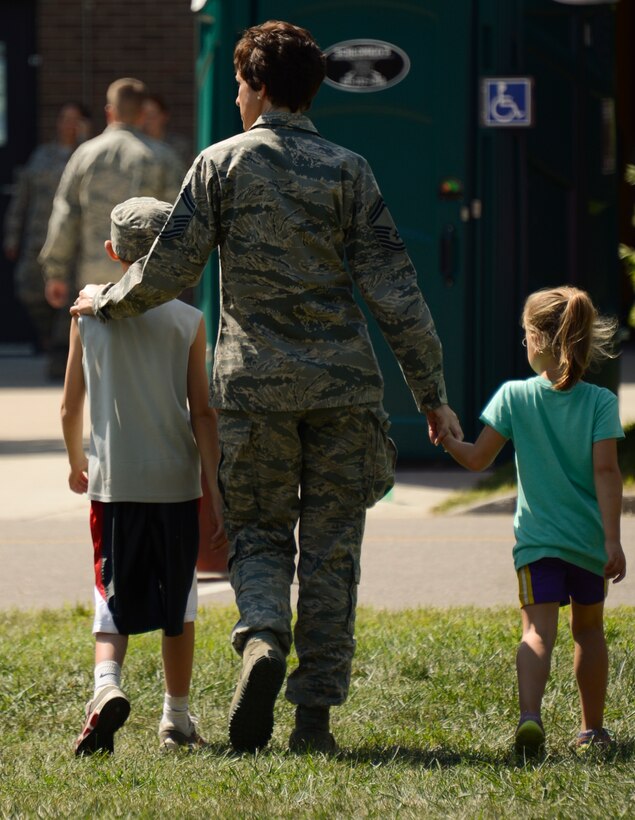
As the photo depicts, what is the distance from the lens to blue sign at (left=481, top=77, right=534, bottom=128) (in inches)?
374

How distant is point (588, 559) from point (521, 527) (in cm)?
19

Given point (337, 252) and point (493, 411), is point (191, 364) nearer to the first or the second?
point (337, 252)

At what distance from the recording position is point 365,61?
376 inches

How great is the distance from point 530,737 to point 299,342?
1.15 m

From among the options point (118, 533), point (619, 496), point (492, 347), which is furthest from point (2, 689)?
point (492, 347)

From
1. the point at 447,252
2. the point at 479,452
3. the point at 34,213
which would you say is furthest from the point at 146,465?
the point at 34,213

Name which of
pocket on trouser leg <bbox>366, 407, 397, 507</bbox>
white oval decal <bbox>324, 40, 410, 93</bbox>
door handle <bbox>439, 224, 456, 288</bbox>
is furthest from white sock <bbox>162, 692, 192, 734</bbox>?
white oval decal <bbox>324, 40, 410, 93</bbox>

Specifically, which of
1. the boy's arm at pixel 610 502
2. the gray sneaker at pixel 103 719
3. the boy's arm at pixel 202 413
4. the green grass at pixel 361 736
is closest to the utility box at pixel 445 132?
the green grass at pixel 361 736

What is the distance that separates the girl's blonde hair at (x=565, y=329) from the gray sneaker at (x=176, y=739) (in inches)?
54.1

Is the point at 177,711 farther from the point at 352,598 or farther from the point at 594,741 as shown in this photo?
the point at 594,741

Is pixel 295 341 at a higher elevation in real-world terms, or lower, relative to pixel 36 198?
higher

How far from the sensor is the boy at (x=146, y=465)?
4.45 m

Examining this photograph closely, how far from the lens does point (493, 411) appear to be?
441 cm

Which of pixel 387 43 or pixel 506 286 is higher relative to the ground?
pixel 387 43
